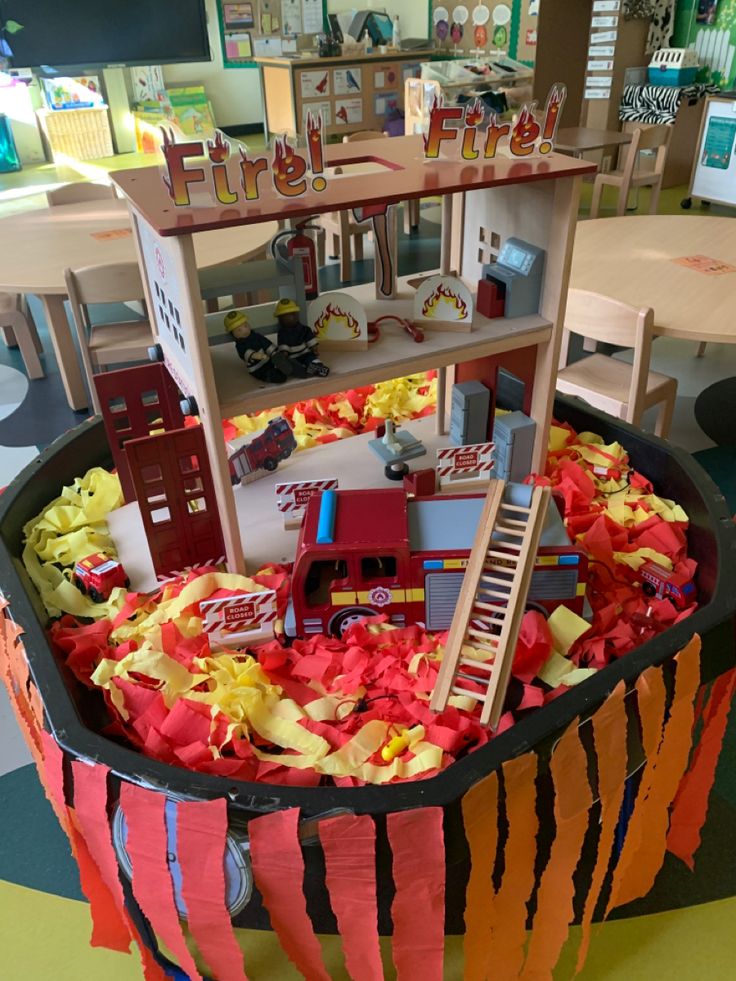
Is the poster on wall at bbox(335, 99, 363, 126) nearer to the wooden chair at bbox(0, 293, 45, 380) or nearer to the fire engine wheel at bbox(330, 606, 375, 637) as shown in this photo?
the wooden chair at bbox(0, 293, 45, 380)

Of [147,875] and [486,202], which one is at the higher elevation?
[486,202]

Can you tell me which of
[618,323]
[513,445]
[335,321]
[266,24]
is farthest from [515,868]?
[266,24]

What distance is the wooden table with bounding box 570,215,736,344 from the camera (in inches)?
85.4

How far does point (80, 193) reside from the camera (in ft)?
11.8

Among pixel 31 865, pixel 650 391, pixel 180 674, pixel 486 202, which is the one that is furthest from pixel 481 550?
pixel 650 391

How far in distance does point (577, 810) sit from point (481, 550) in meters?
0.39

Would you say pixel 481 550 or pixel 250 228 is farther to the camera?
pixel 250 228

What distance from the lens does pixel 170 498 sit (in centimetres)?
139

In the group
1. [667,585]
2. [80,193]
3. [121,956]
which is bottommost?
[121,956]

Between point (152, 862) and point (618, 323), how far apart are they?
176 cm

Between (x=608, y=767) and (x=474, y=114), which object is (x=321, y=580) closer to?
(x=608, y=767)

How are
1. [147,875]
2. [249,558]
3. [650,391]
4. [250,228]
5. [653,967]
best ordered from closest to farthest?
[147,875]
[653,967]
[249,558]
[650,391]
[250,228]

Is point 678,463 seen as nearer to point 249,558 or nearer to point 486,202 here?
point 486,202

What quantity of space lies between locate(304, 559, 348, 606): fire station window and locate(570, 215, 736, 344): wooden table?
1.31 meters
